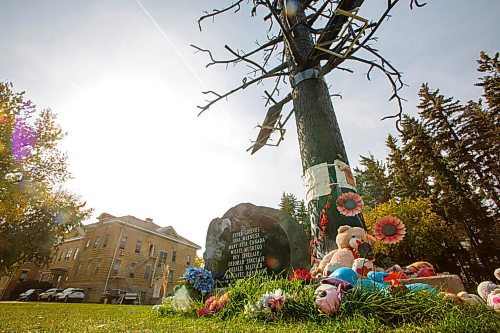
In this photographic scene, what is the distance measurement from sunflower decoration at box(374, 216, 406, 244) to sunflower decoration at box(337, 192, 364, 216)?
0.49 metres

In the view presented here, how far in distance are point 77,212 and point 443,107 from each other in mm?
26703

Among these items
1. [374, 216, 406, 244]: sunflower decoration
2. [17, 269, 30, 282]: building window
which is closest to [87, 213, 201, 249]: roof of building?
[17, 269, 30, 282]: building window

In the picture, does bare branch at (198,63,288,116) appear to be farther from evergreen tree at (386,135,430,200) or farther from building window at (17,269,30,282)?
building window at (17,269,30,282)

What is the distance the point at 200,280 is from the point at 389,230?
3401 millimetres

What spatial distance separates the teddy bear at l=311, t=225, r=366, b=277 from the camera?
10.3 ft

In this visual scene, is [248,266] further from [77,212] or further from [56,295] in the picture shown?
[56,295]

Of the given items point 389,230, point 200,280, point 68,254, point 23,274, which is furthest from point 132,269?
point 389,230

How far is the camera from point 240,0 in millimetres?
6344

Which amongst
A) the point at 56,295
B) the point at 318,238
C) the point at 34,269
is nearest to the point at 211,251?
the point at 318,238

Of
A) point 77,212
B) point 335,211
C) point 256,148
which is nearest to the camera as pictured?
point 335,211

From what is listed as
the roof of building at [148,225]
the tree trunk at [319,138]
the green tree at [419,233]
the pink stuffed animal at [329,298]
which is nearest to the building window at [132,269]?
the roof of building at [148,225]

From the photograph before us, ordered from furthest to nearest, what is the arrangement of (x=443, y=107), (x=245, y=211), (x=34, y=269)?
1. (x=34, y=269)
2. (x=443, y=107)
3. (x=245, y=211)

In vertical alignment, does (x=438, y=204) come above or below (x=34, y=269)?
above

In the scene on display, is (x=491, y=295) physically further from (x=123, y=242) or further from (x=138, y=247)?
(x=138, y=247)
